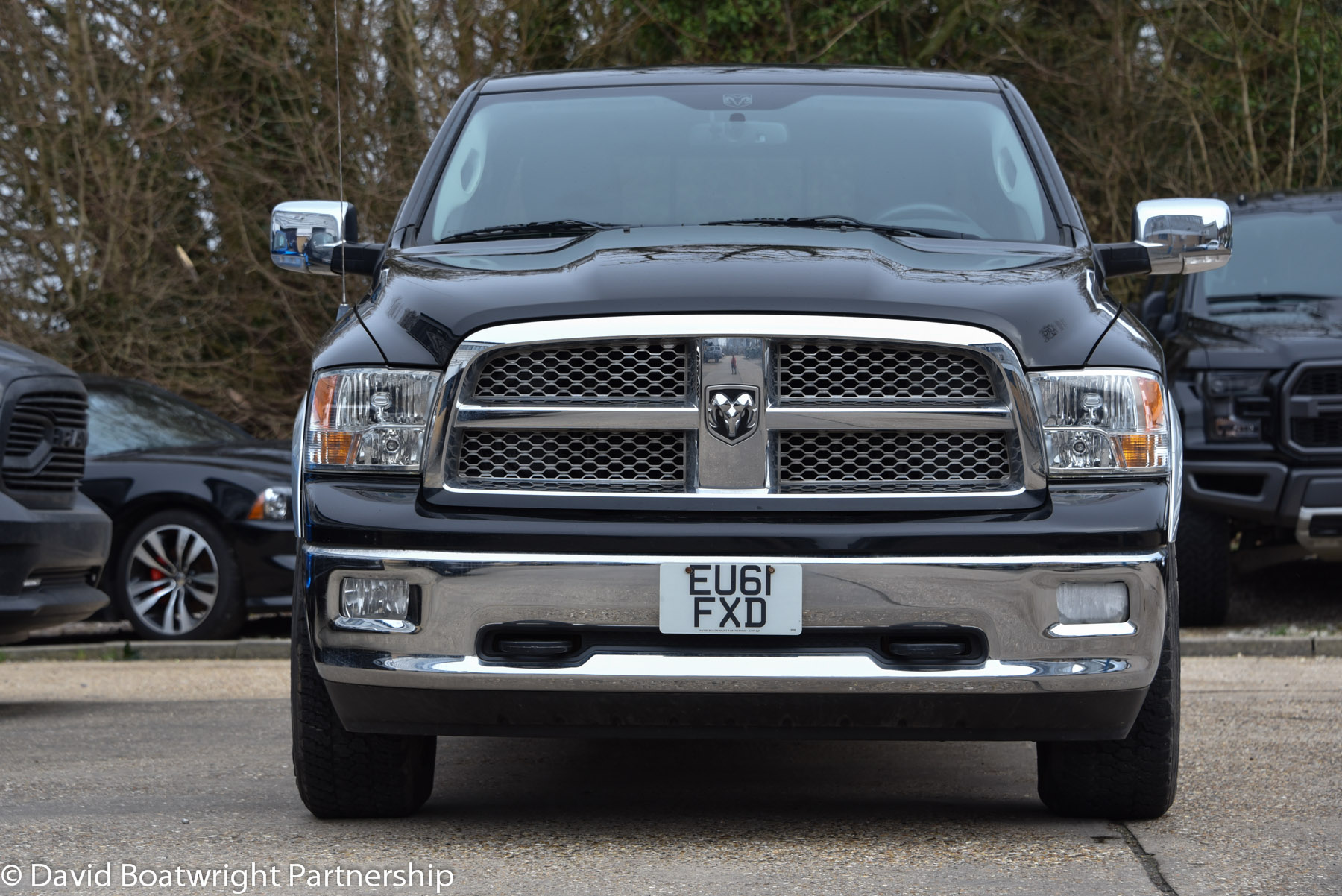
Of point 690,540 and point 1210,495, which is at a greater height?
point 690,540

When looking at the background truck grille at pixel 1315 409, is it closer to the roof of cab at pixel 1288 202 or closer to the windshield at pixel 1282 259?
the windshield at pixel 1282 259

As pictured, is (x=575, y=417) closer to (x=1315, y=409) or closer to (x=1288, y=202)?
(x=1315, y=409)

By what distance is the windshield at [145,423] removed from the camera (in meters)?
9.69

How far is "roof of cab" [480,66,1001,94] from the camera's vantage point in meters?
5.44

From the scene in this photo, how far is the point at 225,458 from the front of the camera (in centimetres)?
930

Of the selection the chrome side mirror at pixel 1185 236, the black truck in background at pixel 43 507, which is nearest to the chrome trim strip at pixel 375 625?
the chrome side mirror at pixel 1185 236

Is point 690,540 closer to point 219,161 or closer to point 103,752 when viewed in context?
point 103,752

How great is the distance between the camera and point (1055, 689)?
3857 mm

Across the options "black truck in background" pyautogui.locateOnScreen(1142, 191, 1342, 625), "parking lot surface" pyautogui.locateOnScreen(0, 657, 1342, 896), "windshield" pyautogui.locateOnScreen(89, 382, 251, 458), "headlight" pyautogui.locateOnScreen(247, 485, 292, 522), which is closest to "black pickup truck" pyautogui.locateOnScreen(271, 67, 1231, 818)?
"parking lot surface" pyautogui.locateOnScreen(0, 657, 1342, 896)

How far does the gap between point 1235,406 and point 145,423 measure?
5.69 m

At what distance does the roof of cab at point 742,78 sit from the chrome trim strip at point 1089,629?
2.12 meters

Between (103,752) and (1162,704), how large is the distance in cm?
331

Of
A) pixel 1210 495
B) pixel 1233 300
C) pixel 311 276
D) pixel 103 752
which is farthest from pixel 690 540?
pixel 311 276

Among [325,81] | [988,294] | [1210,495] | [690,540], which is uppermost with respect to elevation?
[325,81]
